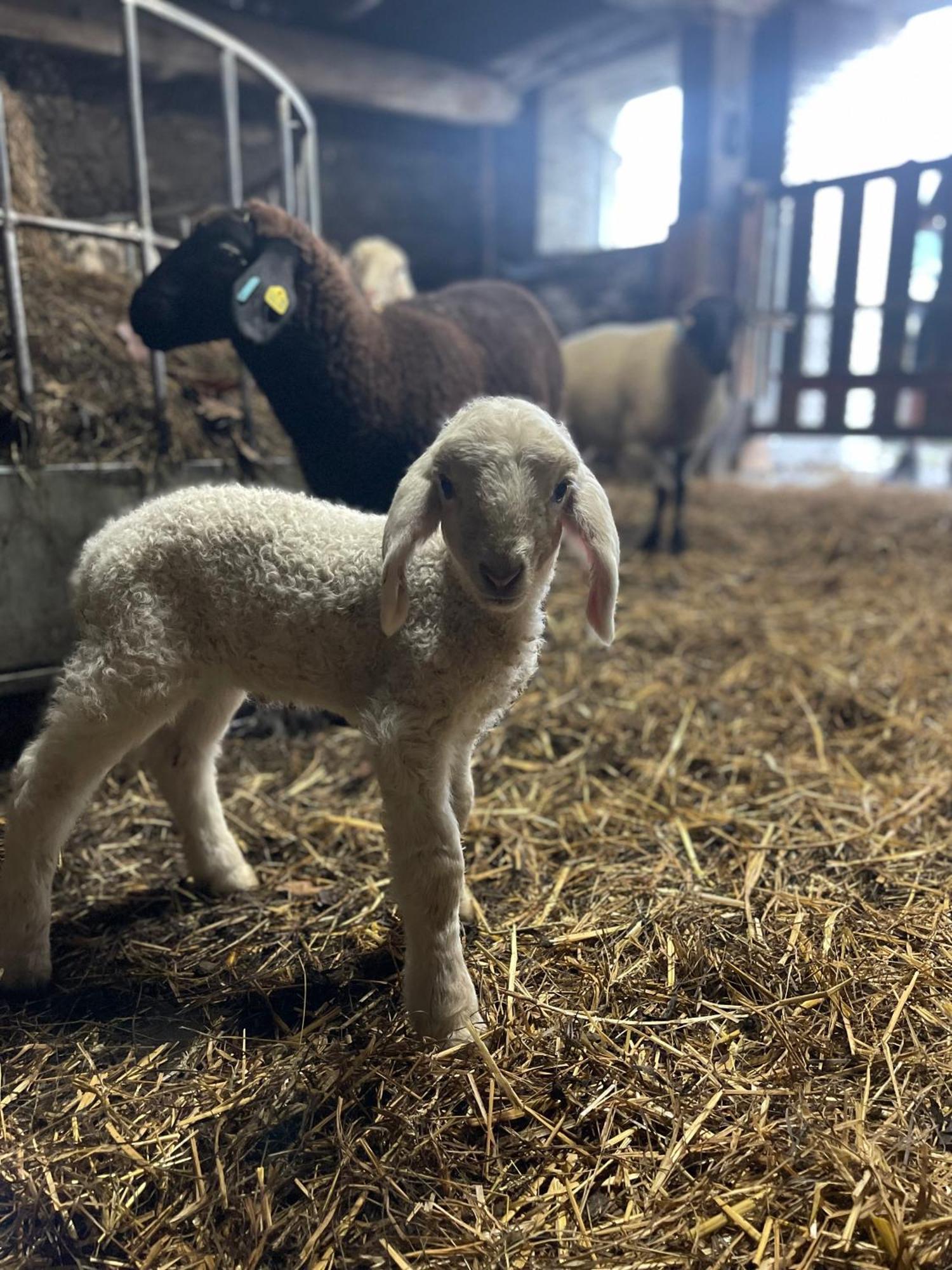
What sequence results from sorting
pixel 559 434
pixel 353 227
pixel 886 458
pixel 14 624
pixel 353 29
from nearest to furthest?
pixel 559 434
pixel 14 624
pixel 353 29
pixel 353 227
pixel 886 458

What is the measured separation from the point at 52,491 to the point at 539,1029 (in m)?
2.38

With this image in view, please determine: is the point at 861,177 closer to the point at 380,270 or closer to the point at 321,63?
the point at 380,270

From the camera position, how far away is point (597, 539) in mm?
1640

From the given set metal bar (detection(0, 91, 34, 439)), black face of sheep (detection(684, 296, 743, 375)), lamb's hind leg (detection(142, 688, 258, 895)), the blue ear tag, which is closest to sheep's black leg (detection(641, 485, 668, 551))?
black face of sheep (detection(684, 296, 743, 375))

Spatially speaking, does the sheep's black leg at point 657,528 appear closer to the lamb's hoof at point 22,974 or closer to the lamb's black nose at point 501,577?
the lamb's black nose at point 501,577

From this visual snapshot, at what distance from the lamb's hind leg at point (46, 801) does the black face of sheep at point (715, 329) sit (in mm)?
5401

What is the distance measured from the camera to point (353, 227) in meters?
9.19

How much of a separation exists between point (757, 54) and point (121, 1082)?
34.2ft

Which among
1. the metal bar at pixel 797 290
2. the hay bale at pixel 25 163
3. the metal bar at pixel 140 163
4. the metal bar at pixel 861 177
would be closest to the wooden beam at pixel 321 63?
the hay bale at pixel 25 163

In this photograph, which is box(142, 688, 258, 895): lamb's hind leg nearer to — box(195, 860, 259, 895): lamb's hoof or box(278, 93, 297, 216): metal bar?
box(195, 860, 259, 895): lamb's hoof

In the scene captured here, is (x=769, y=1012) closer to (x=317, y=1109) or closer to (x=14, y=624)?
(x=317, y=1109)

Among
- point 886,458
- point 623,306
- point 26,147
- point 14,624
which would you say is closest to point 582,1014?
point 14,624

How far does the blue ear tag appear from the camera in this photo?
2.59 m

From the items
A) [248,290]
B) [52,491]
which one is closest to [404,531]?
[248,290]
